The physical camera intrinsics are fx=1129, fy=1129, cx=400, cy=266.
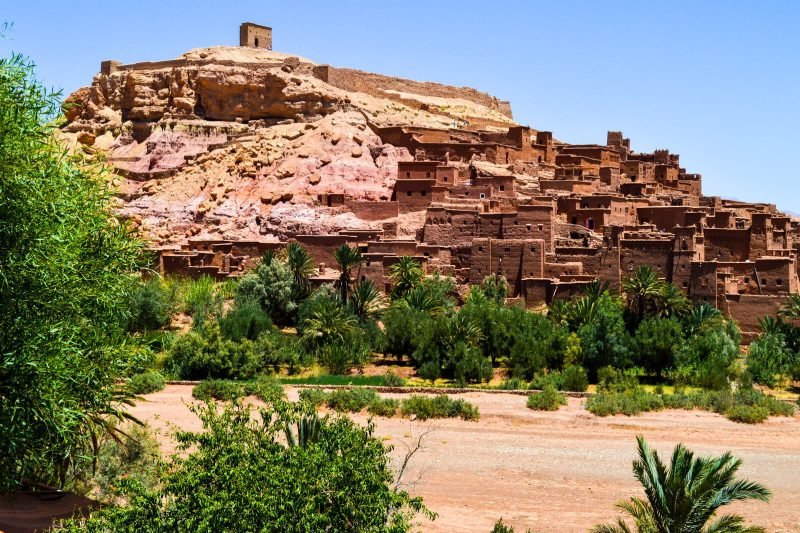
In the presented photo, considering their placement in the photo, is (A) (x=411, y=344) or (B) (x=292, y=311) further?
(B) (x=292, y=311)

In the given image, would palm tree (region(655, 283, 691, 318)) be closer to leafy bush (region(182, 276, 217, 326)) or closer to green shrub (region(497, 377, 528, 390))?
green shrub (region(497, 377, 528, 390))

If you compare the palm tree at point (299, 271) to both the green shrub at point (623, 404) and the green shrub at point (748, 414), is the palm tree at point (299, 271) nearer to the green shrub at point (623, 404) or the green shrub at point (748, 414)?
the green shrub at point (623, 404)

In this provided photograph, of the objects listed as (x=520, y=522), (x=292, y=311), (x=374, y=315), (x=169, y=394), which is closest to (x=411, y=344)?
(x=374, y=315)

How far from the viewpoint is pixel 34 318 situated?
480 inches

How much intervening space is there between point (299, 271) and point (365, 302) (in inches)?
112

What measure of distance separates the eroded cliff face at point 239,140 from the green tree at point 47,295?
86.3 feet

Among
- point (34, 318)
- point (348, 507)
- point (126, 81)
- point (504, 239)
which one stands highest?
point (126, 81)

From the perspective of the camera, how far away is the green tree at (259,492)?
11.4 meters

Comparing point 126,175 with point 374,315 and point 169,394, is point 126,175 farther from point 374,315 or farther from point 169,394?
point 169,394

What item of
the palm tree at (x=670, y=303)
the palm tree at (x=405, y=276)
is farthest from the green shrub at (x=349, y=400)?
the palm tree at (x=670, y=303)

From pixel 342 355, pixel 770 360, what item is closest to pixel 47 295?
pixel 342 355

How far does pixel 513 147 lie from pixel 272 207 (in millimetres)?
10431

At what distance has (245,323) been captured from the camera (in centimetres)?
3366

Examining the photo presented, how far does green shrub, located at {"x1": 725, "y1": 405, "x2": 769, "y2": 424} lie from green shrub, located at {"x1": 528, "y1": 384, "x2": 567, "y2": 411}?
13.0ft
